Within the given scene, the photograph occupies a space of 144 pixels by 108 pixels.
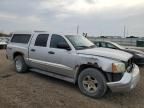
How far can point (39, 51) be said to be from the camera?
6.95 m

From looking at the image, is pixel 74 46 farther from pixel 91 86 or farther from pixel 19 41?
pixel 19 41

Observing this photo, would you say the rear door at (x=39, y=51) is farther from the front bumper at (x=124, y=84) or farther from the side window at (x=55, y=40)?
the front bumper at (x=124, y=84)

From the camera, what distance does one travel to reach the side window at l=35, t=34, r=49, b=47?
272 inches

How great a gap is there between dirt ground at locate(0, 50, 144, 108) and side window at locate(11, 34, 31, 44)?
63.7 inches

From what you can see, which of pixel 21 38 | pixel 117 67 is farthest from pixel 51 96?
pixel 21 38

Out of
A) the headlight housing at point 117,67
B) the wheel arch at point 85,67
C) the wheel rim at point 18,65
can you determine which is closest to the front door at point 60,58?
the wheel arch at point 85,67

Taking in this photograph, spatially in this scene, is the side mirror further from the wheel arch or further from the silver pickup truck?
the wheel arch

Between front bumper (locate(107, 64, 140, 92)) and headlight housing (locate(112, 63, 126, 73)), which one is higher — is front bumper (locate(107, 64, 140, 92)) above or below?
below

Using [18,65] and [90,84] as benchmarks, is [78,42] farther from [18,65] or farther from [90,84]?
[18,65]

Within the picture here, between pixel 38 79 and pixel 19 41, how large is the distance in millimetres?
2000

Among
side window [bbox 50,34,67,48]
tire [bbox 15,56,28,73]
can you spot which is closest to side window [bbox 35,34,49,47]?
side window [bbox 50,34,67,48]

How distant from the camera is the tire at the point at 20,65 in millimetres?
7797

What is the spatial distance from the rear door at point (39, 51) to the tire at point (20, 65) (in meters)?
0.52

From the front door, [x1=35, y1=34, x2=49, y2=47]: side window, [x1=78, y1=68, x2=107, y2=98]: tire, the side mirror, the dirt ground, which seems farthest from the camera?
[x1=35, y1=34, x2=49, y2=47]: side window
